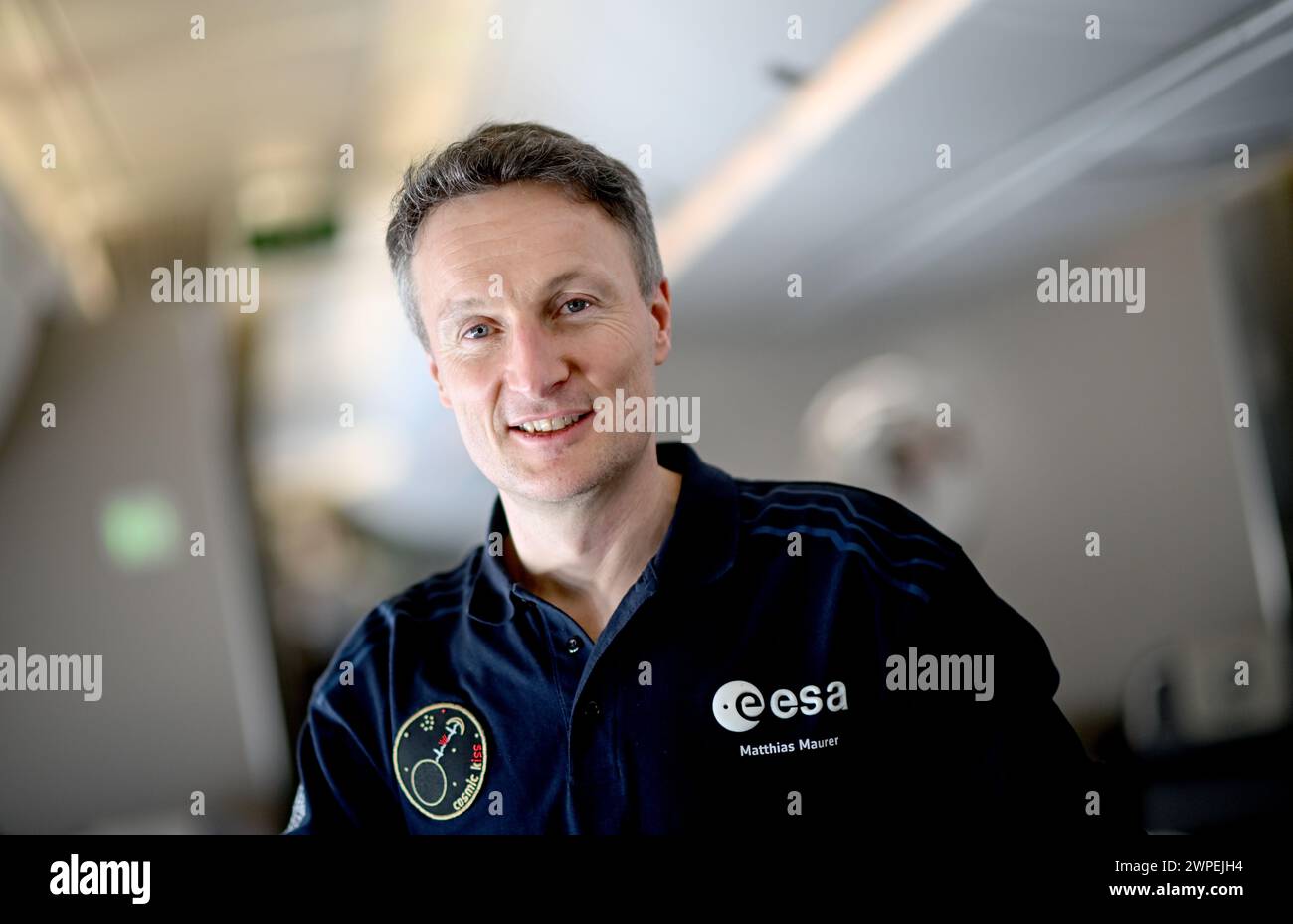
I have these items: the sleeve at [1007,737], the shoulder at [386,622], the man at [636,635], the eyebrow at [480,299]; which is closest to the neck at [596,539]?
the man at [636,635]

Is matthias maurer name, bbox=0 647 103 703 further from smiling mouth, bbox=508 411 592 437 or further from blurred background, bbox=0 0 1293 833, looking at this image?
smiling mouth, bbox=508 411 592 437

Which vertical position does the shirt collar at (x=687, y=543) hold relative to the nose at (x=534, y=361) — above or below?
below

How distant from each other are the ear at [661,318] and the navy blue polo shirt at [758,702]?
0.20 metres

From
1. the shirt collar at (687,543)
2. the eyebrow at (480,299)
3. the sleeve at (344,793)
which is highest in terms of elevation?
the eyebrow at (480,299)

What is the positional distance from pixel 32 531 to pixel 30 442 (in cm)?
31

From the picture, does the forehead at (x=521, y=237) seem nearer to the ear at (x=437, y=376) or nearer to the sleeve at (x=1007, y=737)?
the ear at (x=437, y=376)

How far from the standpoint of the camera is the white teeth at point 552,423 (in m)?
1.32

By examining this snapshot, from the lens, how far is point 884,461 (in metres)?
1.68

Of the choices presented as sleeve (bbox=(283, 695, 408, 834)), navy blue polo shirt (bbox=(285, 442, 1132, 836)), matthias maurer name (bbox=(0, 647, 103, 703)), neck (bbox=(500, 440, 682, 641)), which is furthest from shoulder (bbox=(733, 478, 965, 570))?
matthias maurer name (bbox=(0, 647, 103, 703))

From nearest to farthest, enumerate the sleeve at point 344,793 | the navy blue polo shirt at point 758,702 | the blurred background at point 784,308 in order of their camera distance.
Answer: the navy blue polo shirt at point 758,702 → the sleeve at point 344,793 → the blurred background at point 784,308

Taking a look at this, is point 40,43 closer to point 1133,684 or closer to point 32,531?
point 32,531

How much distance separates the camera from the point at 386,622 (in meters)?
1.44

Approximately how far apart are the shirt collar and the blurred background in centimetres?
17
